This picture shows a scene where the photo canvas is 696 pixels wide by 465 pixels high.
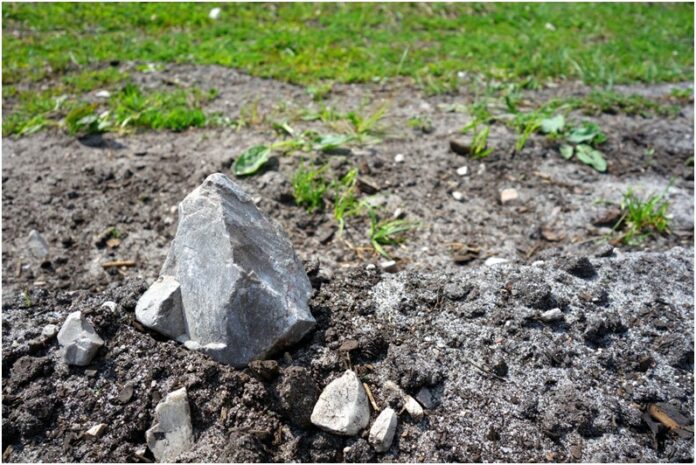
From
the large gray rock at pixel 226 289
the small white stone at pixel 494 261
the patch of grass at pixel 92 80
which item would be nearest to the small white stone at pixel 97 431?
the large gray rock at pixel 226 289

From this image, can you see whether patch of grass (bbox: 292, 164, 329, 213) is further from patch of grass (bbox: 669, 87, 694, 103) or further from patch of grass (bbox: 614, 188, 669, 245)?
patch of grass (bbox: 669, 87, 694, 103)

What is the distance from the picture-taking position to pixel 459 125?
560 centimetres

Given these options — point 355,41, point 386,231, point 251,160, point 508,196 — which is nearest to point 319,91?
point 251,160

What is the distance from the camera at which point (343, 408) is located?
2621 millimetres

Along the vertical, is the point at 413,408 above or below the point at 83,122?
below

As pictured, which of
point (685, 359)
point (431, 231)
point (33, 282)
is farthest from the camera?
point (431, 231)

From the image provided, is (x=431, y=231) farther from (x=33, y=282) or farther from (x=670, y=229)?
(x=33, y=282)

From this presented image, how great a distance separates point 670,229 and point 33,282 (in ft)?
13.6

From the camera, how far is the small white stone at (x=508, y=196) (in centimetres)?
456

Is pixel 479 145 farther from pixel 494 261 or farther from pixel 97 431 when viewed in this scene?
pixel 97 431

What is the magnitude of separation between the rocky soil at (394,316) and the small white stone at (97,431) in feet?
0.09

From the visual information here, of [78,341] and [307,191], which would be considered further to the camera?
[307,191]

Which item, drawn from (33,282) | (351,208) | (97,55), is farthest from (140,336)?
(97,55)

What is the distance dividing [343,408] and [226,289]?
713 mm
